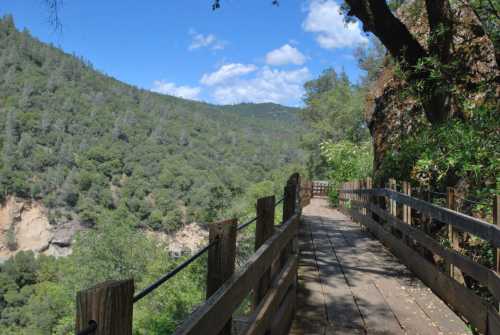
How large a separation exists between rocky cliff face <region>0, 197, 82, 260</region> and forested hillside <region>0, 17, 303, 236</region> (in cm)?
208

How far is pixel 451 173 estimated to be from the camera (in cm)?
609

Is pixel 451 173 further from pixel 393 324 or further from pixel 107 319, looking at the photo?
pixel 107 319

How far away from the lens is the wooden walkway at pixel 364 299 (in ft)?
11.8

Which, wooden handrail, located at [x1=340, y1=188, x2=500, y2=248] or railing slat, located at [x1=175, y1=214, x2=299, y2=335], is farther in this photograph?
wooden handrail, located at [x1=340, y1=188, x2=500, y2=248]

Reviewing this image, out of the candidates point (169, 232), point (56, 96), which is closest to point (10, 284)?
point (169, 232)

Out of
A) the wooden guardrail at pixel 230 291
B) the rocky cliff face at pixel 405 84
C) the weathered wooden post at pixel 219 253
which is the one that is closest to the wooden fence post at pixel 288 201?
the wooden guardrail at pixel 230 291

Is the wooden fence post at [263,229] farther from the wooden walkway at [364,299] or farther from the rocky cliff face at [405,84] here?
the rocky cliff face at [405,84]

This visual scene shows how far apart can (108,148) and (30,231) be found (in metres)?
31.2

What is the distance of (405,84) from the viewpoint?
8.51 m

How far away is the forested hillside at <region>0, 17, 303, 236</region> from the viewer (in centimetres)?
8862

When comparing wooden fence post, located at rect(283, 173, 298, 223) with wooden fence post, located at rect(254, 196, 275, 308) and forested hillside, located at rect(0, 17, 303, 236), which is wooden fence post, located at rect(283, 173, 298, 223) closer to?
wooden fence post, located at rect(254, 196, 275, 308)

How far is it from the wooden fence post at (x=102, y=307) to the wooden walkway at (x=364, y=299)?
279cm

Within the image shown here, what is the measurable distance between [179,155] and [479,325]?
380 ft

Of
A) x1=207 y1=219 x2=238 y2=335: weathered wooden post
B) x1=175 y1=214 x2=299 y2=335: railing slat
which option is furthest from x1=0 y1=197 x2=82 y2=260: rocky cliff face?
x1=207 y1=219 x2=238 y2=335: weathered wooden post
